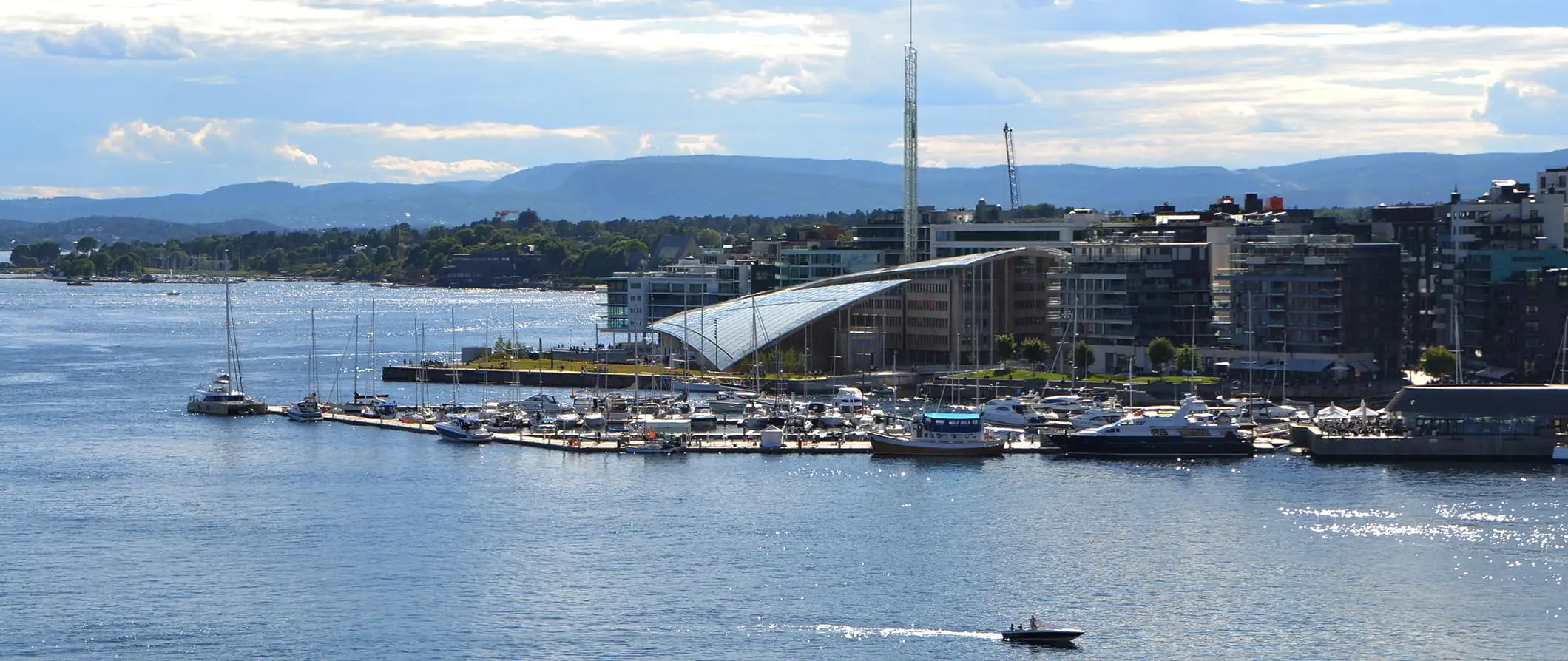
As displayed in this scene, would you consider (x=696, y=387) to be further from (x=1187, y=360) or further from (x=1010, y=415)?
(x=1187, y=360)

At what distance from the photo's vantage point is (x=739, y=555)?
3672cm

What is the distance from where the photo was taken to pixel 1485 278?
6388cm

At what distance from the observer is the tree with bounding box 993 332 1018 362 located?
69875mm

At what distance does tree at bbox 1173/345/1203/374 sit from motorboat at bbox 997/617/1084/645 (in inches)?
1319

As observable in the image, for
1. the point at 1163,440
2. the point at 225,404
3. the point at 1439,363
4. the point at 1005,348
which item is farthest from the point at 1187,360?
the point at 225,404

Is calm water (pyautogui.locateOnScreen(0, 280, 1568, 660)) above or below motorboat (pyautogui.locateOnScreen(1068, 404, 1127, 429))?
below

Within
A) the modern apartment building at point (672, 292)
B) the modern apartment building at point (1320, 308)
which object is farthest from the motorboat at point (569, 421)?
the modern apartment building at point (672, 292)

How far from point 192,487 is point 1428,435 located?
27.4 m

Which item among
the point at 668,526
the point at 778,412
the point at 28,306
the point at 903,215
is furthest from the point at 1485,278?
the point at 28,306

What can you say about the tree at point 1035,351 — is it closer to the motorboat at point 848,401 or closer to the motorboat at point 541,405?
the motorboat at point 848,401

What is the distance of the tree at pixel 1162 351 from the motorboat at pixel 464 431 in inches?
825

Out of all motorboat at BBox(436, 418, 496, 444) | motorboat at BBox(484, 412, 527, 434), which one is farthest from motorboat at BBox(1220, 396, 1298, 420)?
motorboat at BBox(436, 418, 496, 444)

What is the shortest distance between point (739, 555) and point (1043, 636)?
8005 millimetres

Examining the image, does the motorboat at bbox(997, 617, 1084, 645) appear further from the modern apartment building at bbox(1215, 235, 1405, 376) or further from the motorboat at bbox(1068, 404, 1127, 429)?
the modern apartment building at bbox(1215, 235, 1405, 376)
